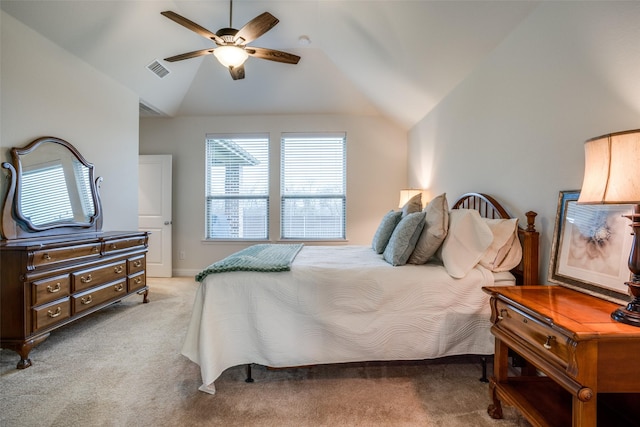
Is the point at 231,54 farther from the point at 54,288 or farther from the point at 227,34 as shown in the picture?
the point at 54,288

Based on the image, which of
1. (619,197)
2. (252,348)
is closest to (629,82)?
(619,197)

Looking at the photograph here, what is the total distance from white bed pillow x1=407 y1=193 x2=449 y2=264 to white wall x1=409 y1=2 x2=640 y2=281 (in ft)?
1.66

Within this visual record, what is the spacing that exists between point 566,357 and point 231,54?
112 inches

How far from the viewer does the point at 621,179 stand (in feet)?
3.16

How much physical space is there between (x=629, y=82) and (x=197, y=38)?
13.2 feet

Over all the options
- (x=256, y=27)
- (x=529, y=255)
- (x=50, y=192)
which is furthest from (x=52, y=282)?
(x=529, y=255)

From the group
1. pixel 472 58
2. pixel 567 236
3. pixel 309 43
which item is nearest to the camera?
pixel 567 236

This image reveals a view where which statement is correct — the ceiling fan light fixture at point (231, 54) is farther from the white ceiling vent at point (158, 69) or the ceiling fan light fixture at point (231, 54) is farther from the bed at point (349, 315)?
the bed at point (349, 315)

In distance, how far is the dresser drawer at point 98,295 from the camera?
246 centimetres

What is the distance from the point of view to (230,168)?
4691mm

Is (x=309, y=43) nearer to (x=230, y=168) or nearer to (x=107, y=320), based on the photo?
A: (x=230, y=168)

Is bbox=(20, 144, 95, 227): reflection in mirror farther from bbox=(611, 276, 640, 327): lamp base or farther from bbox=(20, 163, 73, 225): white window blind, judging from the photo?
bbox=(611, 276, 640, 327): lamp base

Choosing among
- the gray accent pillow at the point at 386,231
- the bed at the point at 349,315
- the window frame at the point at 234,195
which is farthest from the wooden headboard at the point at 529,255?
the window frame at the point at 234,195

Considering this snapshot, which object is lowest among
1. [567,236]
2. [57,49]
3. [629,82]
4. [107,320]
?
[107,320]
